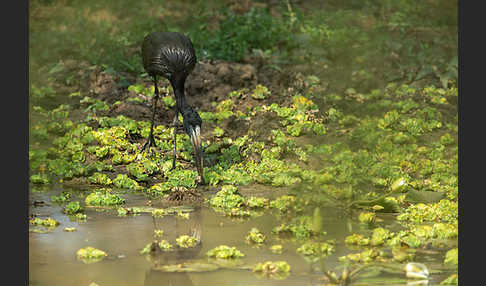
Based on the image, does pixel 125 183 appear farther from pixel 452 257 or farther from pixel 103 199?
pixel 452 257

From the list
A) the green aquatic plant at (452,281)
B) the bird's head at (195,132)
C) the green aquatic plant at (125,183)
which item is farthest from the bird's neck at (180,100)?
the green aquatic plant at (452,281)

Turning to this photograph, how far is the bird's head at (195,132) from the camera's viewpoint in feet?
34.7

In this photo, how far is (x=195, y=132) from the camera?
10.6 m

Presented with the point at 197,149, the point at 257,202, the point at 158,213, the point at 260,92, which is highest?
the point at 260,92

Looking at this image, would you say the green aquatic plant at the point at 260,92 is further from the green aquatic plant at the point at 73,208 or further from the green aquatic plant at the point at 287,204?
the green aquatic plant at the point at 73,208

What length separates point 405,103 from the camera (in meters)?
13.8

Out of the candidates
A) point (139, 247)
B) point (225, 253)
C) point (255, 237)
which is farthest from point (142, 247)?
point (255, 237)

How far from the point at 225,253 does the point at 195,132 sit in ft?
11.1

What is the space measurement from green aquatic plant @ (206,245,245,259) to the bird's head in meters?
3.06

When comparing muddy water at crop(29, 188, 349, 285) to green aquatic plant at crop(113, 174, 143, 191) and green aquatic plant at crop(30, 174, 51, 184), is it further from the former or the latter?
green aquatic plant at crop(30, 174, 51, 184)

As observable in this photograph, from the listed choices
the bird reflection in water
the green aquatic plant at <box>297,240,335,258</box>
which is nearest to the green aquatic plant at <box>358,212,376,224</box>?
the green aquatic plant at <box>297,240,335,258</box>

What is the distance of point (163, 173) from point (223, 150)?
3.78 ft

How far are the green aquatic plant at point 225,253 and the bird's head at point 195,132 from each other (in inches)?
120

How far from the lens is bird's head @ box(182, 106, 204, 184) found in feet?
34.7
